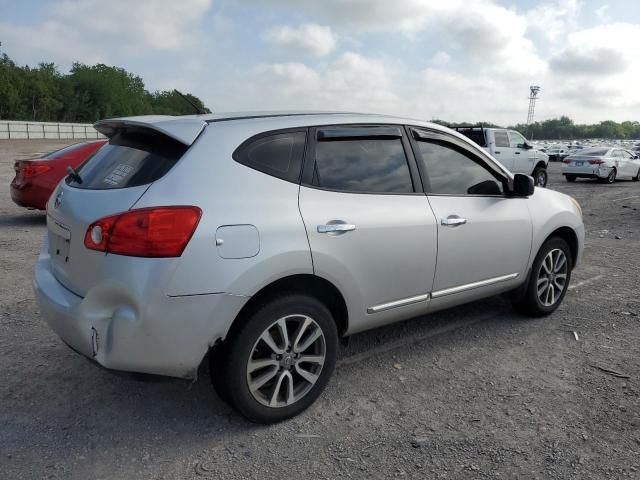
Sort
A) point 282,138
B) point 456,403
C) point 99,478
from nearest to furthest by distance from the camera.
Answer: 1. point 99,478
2. point 282,138
3. point 456,403

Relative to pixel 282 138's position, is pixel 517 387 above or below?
below

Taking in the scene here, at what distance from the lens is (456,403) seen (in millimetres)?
3352

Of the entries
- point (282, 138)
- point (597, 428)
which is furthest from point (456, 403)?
point (282, 138)

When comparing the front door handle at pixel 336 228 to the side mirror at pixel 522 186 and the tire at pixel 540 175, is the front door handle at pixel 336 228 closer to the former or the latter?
the side mirror at pixel 522 186

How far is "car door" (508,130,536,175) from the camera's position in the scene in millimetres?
17391

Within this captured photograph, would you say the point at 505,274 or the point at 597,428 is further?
the point at 505,274

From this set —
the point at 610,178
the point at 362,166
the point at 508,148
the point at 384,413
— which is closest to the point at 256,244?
the point at 362,166

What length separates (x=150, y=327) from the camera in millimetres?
2621

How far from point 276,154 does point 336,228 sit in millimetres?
538

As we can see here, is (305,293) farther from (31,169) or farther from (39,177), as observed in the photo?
(31,169)

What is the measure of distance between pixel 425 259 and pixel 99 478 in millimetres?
2254

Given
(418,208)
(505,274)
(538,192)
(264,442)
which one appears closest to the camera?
(264,442)

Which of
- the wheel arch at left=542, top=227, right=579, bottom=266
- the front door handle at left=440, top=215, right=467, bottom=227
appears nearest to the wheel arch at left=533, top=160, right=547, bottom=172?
the wheel arch at left=542, top=227, right=579, bottom=266

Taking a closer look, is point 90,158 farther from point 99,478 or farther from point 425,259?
point 425,259
